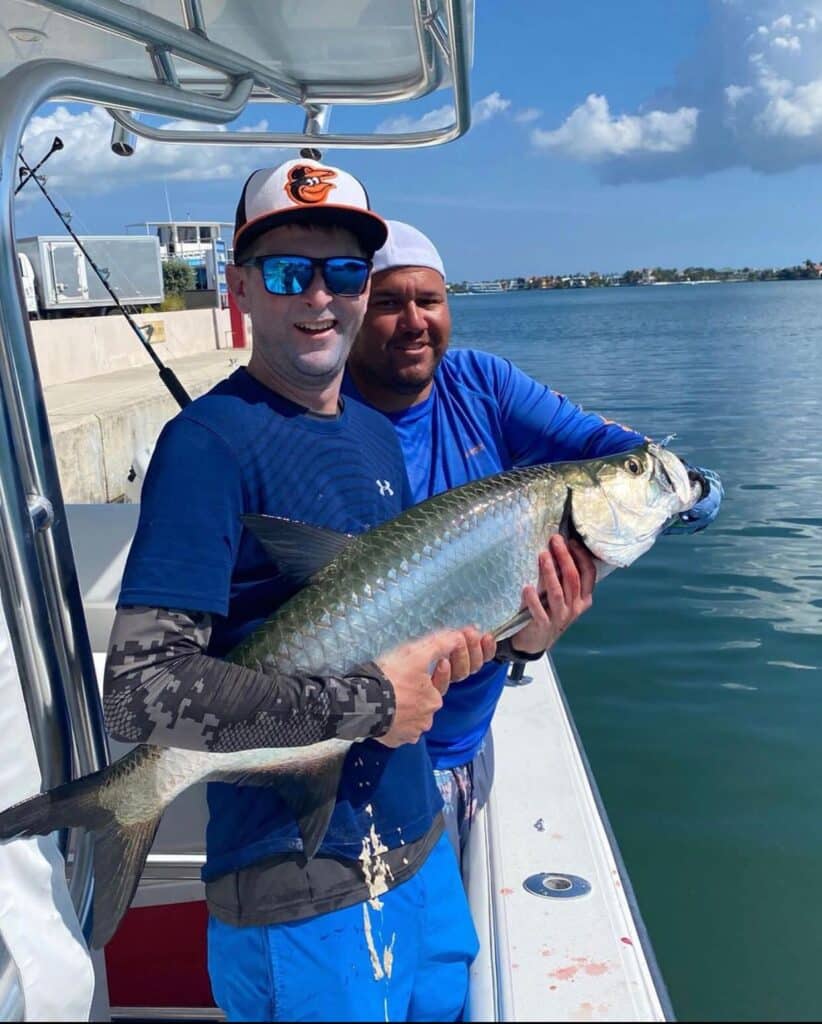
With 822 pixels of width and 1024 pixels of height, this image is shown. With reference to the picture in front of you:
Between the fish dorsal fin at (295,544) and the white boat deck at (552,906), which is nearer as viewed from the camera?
the fish dorsal fin at (295,544)

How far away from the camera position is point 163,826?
8.24ft

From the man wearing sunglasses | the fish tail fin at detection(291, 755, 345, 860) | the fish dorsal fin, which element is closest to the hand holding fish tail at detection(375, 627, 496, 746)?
the man wearing sunglasses

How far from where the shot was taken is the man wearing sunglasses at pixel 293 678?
5.26 ft

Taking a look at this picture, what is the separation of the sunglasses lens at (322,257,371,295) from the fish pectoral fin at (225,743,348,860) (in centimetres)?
98

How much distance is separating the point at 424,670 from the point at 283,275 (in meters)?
0.87

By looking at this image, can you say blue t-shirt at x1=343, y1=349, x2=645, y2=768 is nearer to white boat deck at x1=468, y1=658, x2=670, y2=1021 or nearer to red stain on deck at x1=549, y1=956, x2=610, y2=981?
white boat deck at x1=468, y1=658, x2=670, y2=1021

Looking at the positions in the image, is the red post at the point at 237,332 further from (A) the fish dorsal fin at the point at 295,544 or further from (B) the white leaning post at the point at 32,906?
(B) the white leaning post at the point at 32,906

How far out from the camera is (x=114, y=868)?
1.67 meters

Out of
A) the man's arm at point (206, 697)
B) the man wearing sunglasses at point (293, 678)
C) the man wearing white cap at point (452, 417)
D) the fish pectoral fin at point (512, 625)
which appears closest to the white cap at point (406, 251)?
the man wearing white cap at point (452, 417)

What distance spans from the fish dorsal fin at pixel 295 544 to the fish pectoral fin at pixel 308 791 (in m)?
0.36

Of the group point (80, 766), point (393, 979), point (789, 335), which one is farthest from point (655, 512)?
point (789, 335)

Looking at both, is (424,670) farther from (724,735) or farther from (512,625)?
(724,735)

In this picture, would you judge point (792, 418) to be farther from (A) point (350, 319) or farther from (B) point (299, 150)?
(A) point (350, 319)

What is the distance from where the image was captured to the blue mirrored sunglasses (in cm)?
193
